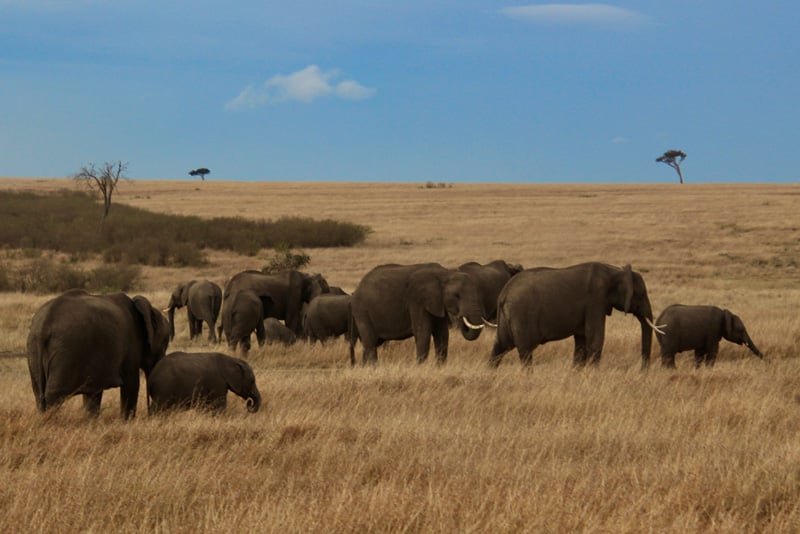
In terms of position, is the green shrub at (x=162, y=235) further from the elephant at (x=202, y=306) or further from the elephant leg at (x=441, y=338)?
the elephant leg at (x=441, y=338)

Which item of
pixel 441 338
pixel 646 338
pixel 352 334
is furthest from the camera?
pixel 352 334

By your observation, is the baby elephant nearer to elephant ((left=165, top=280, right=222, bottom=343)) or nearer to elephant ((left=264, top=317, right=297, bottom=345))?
elephant ((left=264, top=317, right=297, bottom=345))

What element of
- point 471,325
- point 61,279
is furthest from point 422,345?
point 61,279

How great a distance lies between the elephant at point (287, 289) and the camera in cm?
2023

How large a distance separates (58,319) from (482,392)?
485 centimetres

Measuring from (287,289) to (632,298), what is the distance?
784 cm

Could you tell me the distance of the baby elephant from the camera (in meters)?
15.4

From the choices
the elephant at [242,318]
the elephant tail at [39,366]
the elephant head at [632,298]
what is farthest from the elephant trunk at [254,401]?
the elephant at [242,318]

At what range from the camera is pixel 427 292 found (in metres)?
15.4

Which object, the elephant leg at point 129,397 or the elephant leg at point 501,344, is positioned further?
the elephant leg at point 501,344

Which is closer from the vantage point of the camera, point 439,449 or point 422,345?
point 439,449

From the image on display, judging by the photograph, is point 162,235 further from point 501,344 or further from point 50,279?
point 501,344

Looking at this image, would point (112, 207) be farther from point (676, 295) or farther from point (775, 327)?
point (775, 327)

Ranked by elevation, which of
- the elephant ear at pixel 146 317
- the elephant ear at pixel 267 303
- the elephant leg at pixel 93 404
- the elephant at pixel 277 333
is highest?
the elephant ear at pixel 146 317
